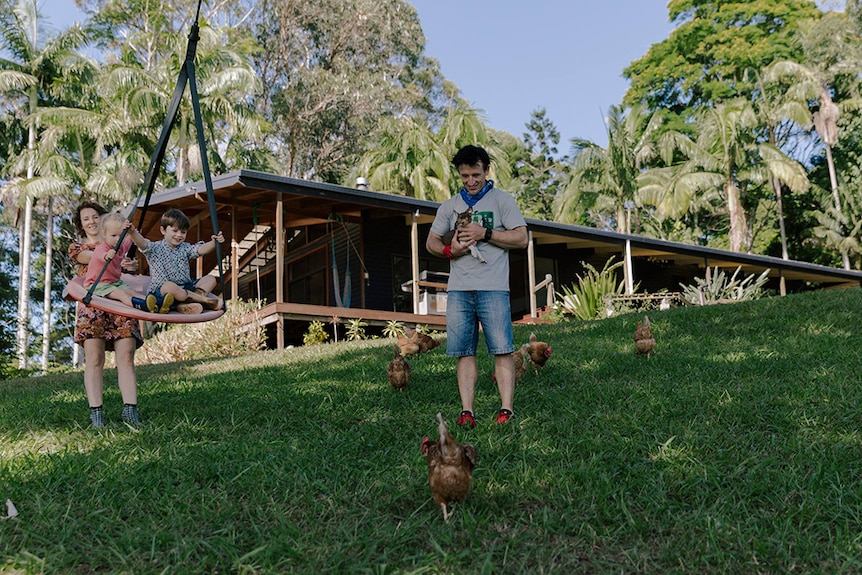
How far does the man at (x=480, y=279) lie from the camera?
13.5ft

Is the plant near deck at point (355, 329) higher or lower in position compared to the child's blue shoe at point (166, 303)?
lower

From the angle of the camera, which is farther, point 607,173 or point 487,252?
point 607,173

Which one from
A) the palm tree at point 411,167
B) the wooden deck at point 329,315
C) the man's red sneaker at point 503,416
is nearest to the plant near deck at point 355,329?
the wooden deck at point 329,315

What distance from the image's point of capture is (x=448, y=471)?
2.82m

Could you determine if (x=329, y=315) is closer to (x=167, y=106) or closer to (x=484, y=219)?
(x=484, y=219)

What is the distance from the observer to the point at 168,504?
3100mm

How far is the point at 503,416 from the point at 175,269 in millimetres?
2341

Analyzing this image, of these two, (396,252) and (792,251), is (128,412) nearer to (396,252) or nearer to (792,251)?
(396,252)

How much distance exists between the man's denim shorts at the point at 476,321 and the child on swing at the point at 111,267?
1780 millimetres

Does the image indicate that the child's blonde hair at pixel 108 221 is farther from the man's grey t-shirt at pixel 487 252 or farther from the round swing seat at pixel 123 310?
the man's grey t-shirt at pixel 487 252

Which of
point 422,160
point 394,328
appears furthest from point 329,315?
point 422,160

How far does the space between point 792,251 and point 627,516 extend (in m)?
35.1

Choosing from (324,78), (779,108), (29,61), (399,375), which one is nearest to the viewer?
(399,375)

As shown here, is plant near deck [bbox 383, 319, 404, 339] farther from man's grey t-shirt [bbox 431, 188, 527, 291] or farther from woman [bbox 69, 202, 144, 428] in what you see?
man's grey t-shirt [bbox 431, 188, 527, 291]
